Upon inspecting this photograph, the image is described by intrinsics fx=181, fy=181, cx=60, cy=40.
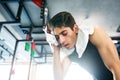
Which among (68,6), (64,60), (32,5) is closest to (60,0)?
(68,6)

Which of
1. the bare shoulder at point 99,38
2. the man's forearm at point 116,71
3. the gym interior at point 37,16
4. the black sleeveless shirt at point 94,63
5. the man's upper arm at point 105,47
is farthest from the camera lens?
the gym interior at point 37,16

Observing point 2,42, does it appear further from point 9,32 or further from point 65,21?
point 65,21

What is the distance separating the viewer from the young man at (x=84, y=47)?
5.78 feet

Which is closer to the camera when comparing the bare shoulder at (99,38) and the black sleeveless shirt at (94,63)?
the bare shoulder at (99,38)

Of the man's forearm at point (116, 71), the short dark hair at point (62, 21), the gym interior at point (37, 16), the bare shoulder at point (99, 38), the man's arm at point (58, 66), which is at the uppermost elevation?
the gym interior at point (37, 16)

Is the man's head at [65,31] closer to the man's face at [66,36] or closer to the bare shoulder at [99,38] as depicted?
the man's face at [66,36]

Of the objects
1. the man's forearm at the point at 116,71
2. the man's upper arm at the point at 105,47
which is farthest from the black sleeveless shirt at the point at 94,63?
the man's forearm at the point at 116,71

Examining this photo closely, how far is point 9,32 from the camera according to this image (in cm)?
671

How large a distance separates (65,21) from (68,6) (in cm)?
295

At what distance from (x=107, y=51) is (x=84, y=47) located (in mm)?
261

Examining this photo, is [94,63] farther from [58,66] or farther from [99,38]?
[58,66]

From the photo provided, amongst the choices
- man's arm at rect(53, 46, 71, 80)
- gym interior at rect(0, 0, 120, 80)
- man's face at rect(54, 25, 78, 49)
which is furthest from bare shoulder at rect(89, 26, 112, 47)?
gym interior at rect(0, 0, 120, 80)

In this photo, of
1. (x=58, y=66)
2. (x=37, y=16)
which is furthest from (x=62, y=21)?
(x=37, y=16)

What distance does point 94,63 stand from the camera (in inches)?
80.0
